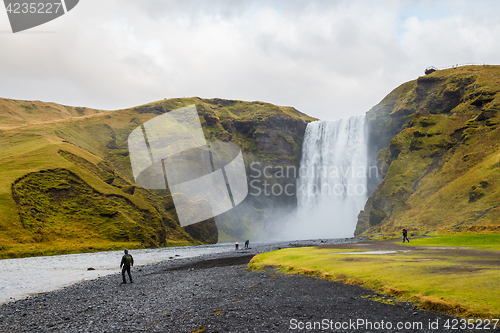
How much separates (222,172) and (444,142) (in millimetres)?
95557

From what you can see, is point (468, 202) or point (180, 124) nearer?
point (468, 202)

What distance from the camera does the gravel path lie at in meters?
11.7

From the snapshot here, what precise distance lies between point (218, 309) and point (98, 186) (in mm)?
79543

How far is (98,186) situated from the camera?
83125mm

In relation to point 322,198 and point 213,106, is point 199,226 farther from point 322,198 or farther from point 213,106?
point 213,106

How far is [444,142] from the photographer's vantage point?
3275 inches

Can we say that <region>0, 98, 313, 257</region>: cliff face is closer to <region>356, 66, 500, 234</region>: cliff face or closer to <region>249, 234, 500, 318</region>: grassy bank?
<region>249, 234, 500, 318</region>: grassy bank

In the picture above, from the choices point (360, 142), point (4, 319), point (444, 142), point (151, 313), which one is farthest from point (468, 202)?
point (4, 319)

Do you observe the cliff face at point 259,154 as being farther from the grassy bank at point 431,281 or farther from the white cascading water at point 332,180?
the grassy bank at point 431,281

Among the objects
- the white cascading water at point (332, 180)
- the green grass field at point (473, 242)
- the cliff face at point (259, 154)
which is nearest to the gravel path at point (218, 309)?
the green grass field at point (473, 242)

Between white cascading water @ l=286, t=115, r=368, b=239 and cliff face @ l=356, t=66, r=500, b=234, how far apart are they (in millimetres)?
5597

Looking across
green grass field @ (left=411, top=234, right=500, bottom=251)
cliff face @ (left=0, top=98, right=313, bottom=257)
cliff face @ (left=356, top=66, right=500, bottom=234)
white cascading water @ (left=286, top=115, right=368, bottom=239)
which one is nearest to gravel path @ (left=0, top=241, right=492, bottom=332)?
green grass field @ (left=411, top=234, right=500, bottom=251)

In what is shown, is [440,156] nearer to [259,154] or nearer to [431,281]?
[431,281]

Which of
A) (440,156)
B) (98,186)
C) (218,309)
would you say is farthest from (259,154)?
(218,309)
